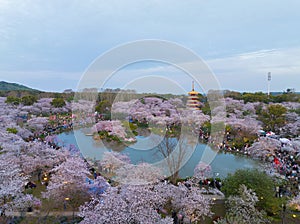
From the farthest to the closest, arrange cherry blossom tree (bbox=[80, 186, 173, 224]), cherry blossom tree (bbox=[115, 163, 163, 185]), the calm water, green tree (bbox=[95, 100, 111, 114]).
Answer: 1. green tree (bbox=[95, 100, 111, 114])
2. the calm water
3. cherry blossom tree (bbox=[115, 163, 163, 185])
4. cherry blossom tree (bbox=[80, 186, 173, 224])

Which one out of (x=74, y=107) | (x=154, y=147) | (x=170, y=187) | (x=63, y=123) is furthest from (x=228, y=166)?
(x=74, y=107)

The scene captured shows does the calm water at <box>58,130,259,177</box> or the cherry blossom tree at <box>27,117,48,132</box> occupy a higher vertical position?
the cherry blossom tree at <box>27,117,48,132</box>

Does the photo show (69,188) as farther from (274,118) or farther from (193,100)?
(193,100)

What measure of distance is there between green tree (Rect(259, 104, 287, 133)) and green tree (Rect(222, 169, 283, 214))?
14.1 meters

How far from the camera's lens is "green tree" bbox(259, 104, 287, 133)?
1966 centimetres

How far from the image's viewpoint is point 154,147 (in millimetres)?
14945

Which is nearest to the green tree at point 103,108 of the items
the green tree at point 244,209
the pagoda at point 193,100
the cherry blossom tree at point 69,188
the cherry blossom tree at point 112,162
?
the pagoda at point 193,100

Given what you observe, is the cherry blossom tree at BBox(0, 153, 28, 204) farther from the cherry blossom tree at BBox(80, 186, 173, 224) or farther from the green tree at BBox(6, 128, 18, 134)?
the green tree at BBox(6, 128, 18, 134)

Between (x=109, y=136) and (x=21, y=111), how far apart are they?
1416 cm

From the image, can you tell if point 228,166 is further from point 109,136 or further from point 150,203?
point 109,136

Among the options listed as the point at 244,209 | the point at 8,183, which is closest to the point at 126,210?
the point at 244,209

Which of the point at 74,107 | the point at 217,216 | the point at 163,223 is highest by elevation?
the point at 74,107

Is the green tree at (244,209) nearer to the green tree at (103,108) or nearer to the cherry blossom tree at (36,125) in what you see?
the cherry blossom tree at (36,125)

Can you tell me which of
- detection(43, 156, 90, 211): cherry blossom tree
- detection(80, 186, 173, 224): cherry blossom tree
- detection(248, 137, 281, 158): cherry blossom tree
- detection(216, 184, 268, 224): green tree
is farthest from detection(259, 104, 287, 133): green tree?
detection(43, 156, 90, 211): cherry blossom tree
